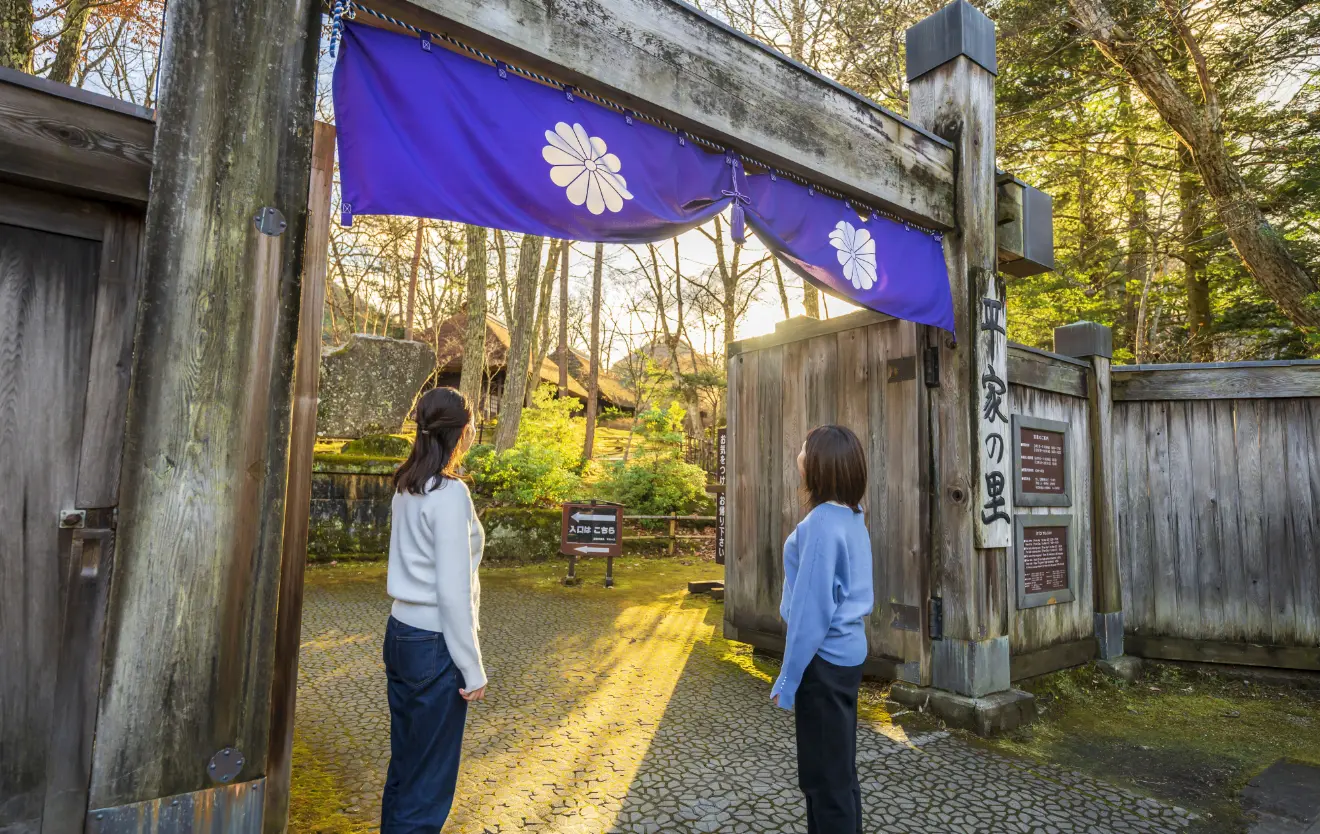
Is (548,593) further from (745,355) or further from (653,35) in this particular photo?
(653,35)

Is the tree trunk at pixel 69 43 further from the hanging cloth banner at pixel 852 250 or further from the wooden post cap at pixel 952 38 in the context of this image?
the wooden post cap at pixel 952 38

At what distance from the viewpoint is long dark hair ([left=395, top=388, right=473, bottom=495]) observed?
2416mm

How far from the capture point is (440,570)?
233 centimetres

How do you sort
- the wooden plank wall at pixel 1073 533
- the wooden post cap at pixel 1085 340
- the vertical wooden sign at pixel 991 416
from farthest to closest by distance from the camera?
the wooden post cap at pixel 1085 340
the wooden plank wall at pixel 1073 533
the vertical wooden sign at pixel 991 416

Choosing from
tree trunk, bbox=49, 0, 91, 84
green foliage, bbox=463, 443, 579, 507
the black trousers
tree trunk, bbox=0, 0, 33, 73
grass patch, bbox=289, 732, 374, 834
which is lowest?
grass patch, bbox=289, 732, 374, 834

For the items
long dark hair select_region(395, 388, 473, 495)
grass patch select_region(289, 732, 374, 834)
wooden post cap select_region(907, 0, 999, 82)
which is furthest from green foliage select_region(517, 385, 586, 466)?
long dark hair select_region(395, 388, 473, 495)

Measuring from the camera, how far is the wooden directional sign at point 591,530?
341 inches

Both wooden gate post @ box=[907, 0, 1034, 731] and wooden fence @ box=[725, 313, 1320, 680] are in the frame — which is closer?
wooden gate post @ box=[907, 0, 1034, 731]

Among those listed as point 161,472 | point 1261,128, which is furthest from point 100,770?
point 1261,128

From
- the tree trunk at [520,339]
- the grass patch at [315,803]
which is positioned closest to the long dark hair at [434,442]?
the grass patch at [315,803]

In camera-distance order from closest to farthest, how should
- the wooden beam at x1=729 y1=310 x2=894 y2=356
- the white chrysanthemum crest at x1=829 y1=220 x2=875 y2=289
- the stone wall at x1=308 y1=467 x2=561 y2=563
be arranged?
the white chrysanthemum crest at x1=829 y1=220 x2=875 y2=289
the wooden beam at x1=729 y1=310 x2=894 y2=356
the stone wall at x1=308 y1=467 x2=561 y2=563

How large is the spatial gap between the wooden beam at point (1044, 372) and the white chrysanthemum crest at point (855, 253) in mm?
1691

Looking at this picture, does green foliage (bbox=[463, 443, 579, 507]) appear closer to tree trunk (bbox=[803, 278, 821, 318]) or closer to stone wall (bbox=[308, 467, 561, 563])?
stone wall (bbox=[308, 467, 561, 563])

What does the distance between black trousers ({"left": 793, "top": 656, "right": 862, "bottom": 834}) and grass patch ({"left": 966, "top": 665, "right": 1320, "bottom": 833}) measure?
6.65ft
